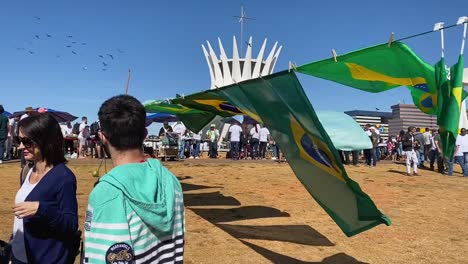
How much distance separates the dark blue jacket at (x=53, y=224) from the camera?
229 centimetres

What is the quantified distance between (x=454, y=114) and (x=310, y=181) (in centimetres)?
176

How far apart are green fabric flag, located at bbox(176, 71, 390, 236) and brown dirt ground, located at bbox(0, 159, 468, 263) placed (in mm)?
1097

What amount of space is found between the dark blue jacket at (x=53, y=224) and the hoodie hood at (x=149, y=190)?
827 millimetres

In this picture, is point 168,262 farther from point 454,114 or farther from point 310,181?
point 310,181

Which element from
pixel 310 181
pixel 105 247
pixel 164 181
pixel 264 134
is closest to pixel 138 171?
pixel 164 181

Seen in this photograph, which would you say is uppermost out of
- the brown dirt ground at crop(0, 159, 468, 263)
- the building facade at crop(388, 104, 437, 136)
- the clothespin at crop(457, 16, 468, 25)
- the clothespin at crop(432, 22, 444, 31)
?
the building facade at crop(388, 104, 437, 136)

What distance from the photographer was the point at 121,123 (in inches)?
68.9

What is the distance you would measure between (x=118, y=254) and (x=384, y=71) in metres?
3.13

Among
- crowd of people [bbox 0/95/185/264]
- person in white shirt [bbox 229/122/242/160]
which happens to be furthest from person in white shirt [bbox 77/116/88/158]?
crowd of people [bbox 0/95/185/264]

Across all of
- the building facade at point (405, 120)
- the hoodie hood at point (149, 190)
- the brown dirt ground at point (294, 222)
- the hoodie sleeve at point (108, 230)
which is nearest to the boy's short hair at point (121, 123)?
the hoodie hood at point (149, 190)

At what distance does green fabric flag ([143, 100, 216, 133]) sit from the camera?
8.74m

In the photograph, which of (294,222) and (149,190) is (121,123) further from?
(294,222)

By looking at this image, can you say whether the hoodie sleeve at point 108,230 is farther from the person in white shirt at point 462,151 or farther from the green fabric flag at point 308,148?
the person in white shirt at point 462,151

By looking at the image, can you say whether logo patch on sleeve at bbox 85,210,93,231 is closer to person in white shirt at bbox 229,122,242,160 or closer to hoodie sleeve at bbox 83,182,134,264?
hoodie sleeve at bbox 83,182,134,264
